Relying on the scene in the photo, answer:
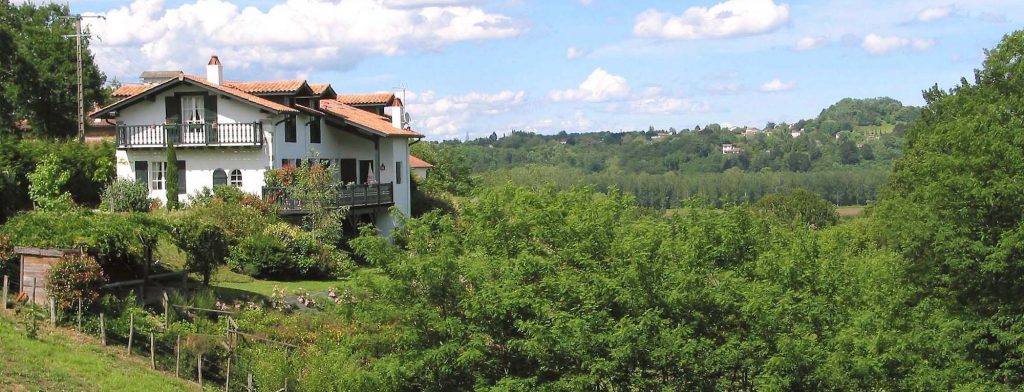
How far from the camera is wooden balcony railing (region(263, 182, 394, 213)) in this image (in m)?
38.8

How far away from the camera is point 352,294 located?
24234 mm

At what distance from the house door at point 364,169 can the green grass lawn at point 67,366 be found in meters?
23.4

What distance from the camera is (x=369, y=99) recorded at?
177ft

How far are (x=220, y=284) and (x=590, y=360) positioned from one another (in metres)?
15.2

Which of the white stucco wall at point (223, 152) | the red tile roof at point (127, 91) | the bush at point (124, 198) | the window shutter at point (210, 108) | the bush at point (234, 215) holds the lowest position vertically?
the bush at point (234, 215)

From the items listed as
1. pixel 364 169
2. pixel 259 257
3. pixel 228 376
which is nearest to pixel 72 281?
pixel 228 376

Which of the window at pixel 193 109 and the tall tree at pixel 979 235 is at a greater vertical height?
the window at pixel 193 109

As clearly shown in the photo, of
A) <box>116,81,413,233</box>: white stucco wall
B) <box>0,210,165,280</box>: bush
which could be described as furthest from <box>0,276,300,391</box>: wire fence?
<box>116,81,413,233</box>: white stucco wall

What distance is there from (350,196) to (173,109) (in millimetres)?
7440

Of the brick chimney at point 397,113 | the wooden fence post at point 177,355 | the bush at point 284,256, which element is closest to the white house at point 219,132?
the bush at point 284,256

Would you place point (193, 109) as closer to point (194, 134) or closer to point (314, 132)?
point (194, 134)

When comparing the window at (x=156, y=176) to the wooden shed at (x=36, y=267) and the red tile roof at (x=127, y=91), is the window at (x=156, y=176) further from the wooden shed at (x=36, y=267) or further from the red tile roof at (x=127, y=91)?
the wooden shed at (x=36, y=267)

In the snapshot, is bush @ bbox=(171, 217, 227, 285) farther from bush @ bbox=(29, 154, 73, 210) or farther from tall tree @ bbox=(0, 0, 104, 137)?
tall tree @ bbox=(0, 0, 104, 137)

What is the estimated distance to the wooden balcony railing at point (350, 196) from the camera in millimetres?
38812
